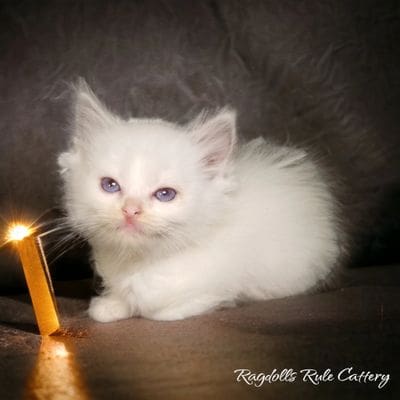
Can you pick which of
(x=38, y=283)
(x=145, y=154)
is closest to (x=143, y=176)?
(x=145, y=154)

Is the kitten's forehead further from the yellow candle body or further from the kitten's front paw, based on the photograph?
the kitten's front paw

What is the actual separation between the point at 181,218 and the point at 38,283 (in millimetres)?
370

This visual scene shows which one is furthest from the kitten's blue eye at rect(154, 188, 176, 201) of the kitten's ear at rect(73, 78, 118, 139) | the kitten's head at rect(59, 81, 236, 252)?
the kitten's ear at rect(73, 78, 118, 139)

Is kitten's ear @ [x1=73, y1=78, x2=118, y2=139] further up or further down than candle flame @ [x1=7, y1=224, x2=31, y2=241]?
further up

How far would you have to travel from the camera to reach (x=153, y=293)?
1.67 m

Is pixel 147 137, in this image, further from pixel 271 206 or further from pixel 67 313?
pixel 67 313

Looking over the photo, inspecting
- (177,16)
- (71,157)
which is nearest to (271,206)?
(71,157)

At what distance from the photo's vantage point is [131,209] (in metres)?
1.53

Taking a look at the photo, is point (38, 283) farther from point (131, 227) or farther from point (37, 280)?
point (131, 227)

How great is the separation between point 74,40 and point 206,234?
33.6 inches

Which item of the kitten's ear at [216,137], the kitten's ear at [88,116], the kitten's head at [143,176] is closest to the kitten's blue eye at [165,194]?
the kitten's head at [143,176]

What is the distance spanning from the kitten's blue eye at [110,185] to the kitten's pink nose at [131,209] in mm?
82

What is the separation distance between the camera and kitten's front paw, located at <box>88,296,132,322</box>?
1.70 meters

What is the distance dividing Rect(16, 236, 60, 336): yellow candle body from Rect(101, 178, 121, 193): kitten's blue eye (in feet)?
0.68
